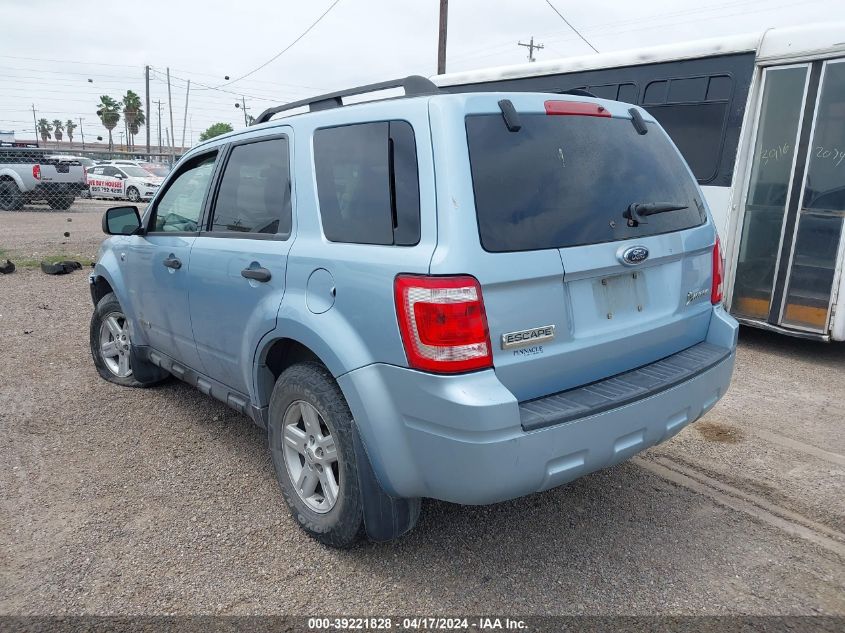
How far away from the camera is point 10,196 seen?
64.4ft

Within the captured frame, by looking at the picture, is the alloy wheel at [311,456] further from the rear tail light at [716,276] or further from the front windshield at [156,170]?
the front windshield at [156,170]

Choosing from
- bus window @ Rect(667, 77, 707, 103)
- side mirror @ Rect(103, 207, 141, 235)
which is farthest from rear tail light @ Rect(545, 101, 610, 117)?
bus window @ Rect(667, 77, 707, 103)

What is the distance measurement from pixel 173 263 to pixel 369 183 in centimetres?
176

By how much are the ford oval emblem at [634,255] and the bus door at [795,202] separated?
431cm

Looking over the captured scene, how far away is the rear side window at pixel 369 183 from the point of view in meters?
2.55

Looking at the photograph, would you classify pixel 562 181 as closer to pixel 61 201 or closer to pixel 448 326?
pixel 448 326

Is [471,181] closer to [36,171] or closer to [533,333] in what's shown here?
[533,333]

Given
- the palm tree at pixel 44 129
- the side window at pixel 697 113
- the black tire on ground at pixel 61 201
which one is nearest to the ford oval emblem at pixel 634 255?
the side window at pixel 697 113

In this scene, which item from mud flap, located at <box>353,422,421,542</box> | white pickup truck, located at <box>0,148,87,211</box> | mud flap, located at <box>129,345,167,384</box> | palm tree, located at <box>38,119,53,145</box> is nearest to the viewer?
mud flap, located at <box>353,422,421,542</box>

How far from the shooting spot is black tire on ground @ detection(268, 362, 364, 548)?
2685mm

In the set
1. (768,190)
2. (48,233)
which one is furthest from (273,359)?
(48,233)

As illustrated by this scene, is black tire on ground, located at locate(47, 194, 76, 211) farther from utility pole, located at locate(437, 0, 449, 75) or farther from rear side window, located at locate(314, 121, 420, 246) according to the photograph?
rear side window, located at locate(314, 121, 420, 246)

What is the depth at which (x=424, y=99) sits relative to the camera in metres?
2.58

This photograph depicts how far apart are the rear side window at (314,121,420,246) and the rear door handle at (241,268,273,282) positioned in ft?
1.33
